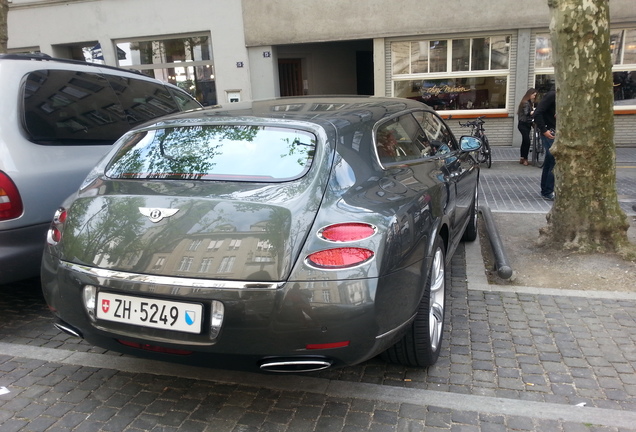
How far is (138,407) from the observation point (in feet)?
9.12

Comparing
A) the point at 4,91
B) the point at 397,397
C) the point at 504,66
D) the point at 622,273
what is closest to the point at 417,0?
the point at 504,66

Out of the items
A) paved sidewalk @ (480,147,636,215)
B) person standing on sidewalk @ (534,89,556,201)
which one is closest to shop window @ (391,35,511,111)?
paved sidewalk @ (480,147,636,215)

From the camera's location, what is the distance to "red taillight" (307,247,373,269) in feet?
7.59

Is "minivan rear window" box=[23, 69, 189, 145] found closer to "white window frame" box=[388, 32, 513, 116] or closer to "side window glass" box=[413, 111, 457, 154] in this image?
"side window glass" box=[413, 111, 457, 154]

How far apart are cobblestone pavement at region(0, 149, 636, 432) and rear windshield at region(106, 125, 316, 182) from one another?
124 centimetres

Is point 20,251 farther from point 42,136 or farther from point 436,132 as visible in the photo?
point 436,132

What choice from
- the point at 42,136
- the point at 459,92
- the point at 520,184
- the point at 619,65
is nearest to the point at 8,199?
the point at 42,136

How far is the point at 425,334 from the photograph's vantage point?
292 cm

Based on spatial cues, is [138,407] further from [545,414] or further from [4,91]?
[4,91]

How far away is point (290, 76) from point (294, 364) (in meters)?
13.7

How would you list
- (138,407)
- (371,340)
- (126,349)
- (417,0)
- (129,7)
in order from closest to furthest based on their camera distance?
(371,340)
(126,349)
(138,407)
(417,0)
(129,7)

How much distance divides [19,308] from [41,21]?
13.5 metres

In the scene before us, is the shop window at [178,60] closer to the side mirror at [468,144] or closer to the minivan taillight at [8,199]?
the side mirror at [468,144]

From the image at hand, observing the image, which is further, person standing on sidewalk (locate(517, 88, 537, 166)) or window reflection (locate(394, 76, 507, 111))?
window reflection (locate(394, 76, 507, 111))
